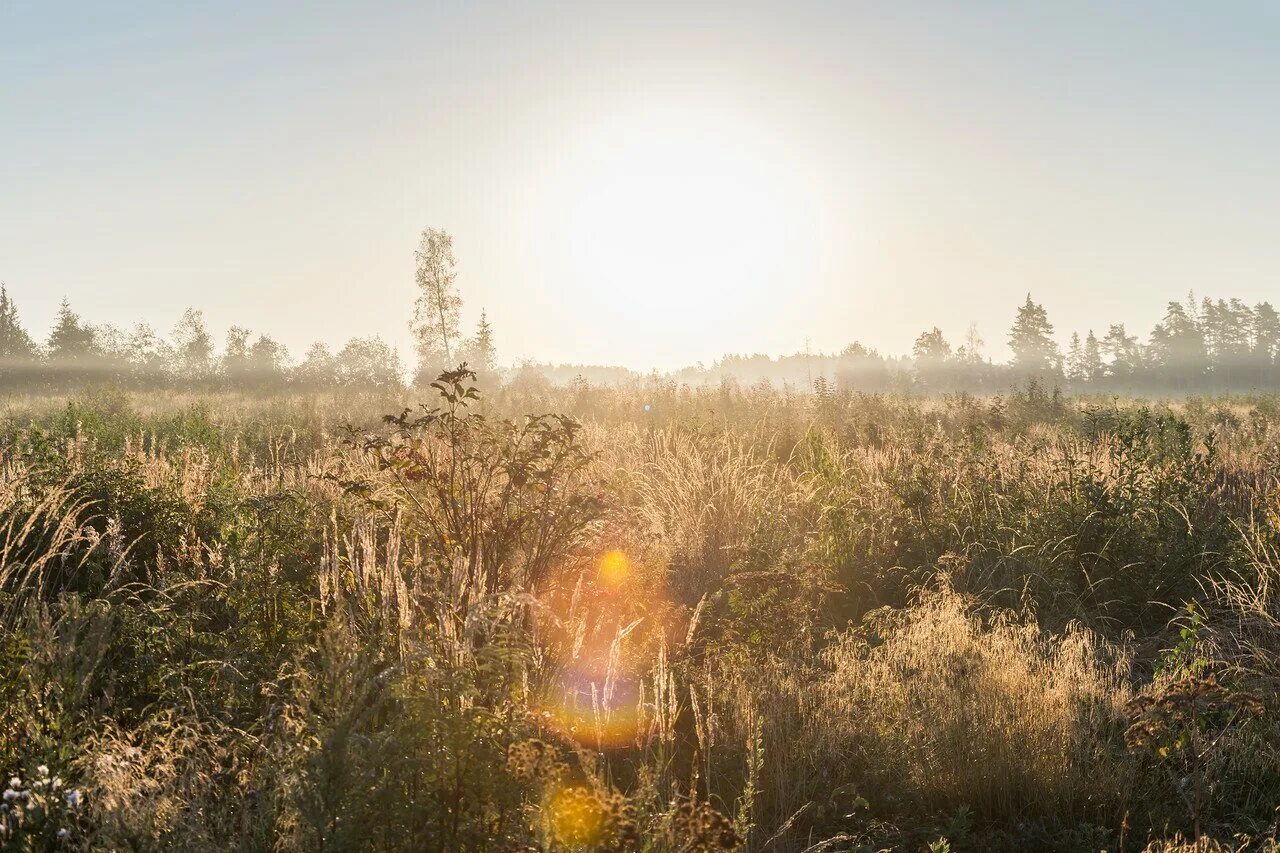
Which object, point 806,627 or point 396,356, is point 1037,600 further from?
point 396,356

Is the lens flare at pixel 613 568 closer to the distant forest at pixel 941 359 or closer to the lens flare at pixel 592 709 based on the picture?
the lens flare at pixel 592 709

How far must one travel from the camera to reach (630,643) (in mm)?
4758

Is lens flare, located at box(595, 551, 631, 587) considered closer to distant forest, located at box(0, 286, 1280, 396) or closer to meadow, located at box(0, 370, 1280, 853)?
meadow, located at box(0, 370, 1280, 853)

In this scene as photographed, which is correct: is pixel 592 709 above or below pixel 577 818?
below

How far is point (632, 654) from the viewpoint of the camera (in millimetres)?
4582

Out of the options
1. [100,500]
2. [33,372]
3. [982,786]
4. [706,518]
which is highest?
[33,372]

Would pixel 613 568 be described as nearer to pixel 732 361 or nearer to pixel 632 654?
pixel 632 654

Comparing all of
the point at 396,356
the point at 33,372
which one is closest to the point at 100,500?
the point at 33,372

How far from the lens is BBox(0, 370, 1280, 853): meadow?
7.84 ft

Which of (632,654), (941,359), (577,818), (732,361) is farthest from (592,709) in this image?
(941,359)

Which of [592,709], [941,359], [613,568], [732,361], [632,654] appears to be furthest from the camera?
[941,359]

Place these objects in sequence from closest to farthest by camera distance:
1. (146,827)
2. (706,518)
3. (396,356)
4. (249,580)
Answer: (146,827) → (249,580) → (706,518) → (396,356)

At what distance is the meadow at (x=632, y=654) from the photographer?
2389 millimetres

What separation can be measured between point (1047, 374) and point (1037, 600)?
2832 inches
